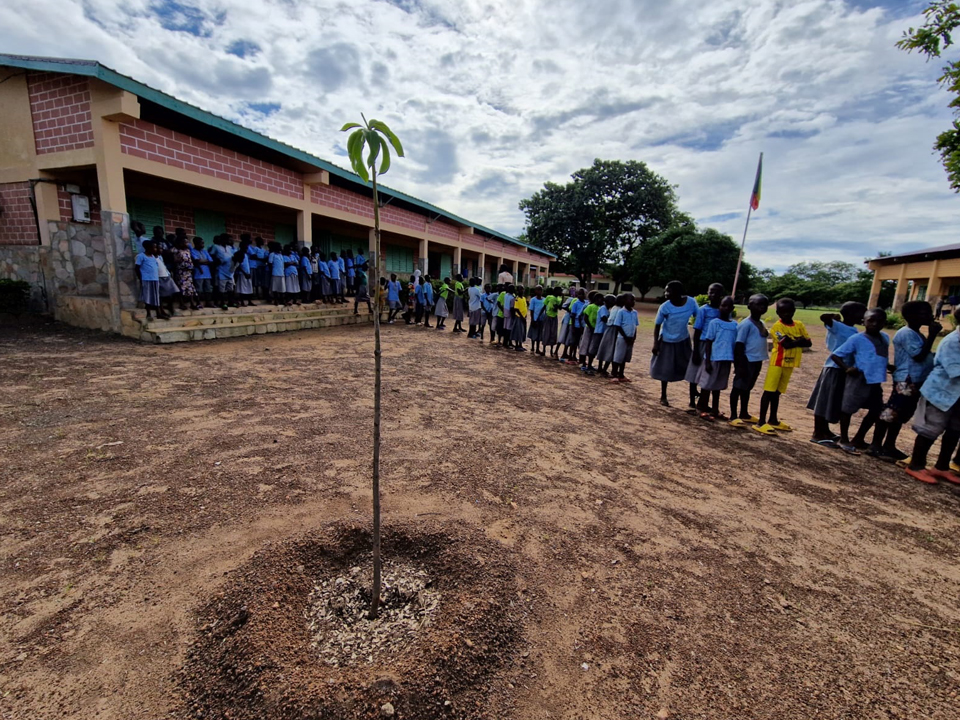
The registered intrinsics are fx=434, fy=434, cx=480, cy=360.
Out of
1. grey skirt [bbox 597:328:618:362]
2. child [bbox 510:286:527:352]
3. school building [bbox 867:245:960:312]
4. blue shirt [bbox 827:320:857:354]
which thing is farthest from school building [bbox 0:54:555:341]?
school building [bbox 867:245:960:312]

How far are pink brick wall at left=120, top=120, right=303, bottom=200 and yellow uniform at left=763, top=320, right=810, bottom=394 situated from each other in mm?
10399

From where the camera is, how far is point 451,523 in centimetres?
269

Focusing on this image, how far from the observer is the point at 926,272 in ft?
65.5

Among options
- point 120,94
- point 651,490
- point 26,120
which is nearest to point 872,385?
point 651,490

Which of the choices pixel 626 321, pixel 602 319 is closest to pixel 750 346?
pixel 626 321

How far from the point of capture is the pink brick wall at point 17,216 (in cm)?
839

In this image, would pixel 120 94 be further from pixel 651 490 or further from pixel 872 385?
pixel 872 385

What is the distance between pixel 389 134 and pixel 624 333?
5873 millimetres

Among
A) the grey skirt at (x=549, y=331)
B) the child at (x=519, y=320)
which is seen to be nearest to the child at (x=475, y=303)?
the child at (x=519, y=320)

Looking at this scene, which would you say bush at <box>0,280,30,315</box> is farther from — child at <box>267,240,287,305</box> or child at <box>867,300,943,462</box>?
child at <box>867,300,943,462</box>

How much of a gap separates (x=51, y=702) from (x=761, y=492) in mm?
4173

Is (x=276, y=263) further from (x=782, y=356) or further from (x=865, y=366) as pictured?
(x=865, y=366)

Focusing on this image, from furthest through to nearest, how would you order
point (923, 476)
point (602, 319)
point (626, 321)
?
point (602, 319)
point (626, 321)
point (923, 476)

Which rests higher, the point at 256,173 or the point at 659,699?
the point at 256,173
